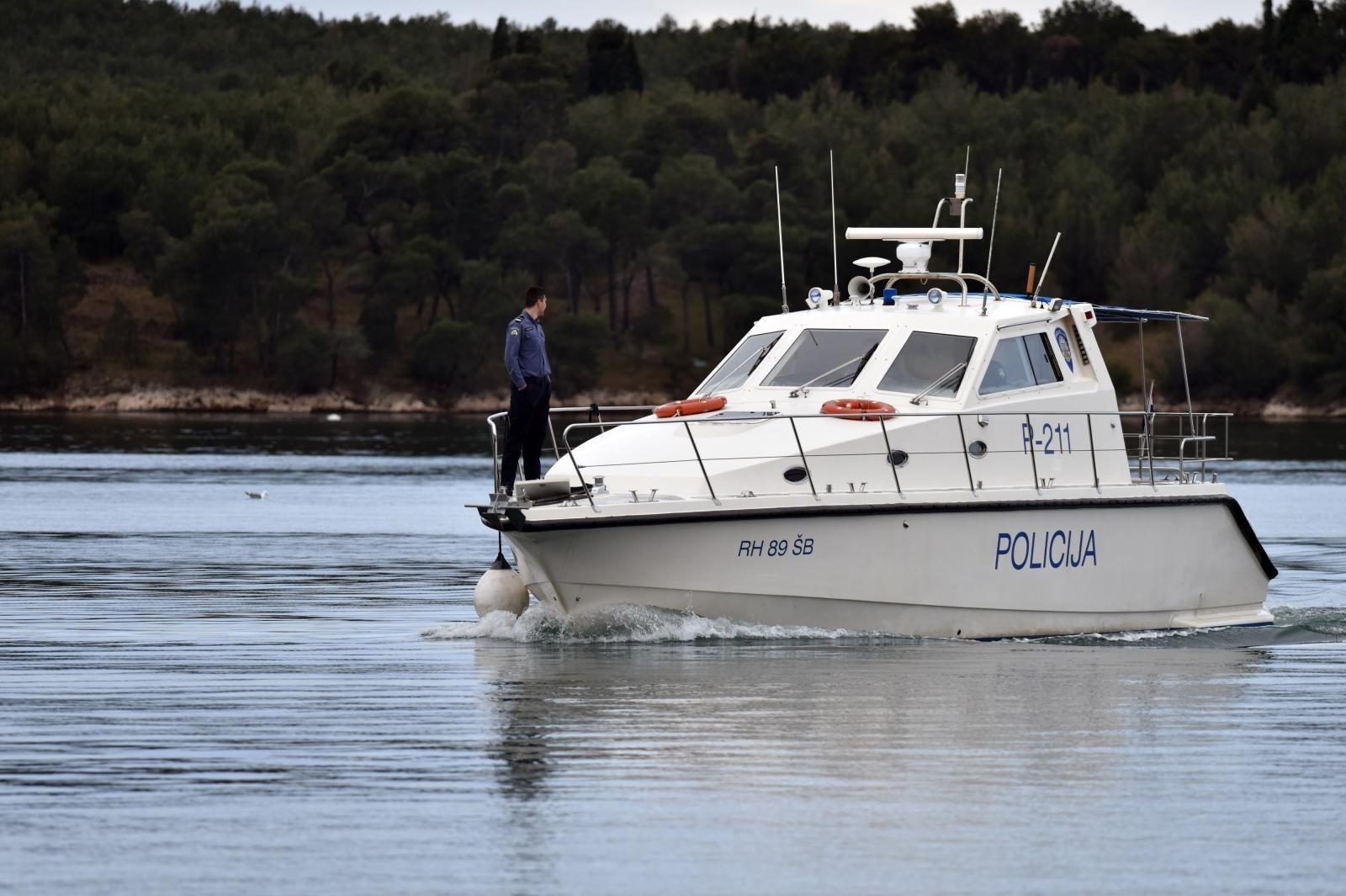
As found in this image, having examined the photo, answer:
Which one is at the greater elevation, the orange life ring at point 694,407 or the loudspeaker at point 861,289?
the loudspeaker at point 861,289

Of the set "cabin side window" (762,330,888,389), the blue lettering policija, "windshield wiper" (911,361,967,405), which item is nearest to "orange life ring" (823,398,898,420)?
"windshield wiper" (911,361,967,405)

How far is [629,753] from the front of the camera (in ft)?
34.0

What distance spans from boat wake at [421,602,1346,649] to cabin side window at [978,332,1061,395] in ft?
6.24

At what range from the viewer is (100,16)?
14225cm

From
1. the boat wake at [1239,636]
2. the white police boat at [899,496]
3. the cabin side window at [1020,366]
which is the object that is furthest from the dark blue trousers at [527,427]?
the boat wake at [1239,636]

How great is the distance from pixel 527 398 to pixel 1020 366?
3.77 metres

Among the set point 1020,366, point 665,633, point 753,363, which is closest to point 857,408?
point 753,363

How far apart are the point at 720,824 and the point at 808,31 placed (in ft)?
438

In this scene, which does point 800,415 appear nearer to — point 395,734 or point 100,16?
point 395,734

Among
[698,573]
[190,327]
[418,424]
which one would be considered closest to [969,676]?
[698,573]

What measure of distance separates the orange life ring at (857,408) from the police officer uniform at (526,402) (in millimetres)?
2036

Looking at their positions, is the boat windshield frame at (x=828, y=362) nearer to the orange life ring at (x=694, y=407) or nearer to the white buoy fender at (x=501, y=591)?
the orange life ring at (x=694, y=407)

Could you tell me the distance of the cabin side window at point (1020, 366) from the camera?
15.5 meters

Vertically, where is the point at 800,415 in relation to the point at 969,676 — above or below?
above
